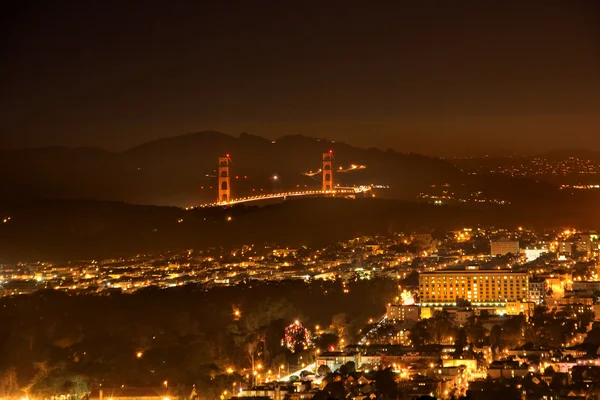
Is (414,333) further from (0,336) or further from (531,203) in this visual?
(531,203)

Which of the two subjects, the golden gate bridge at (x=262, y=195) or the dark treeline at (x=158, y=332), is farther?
the golden gate bridge at (x=262, y=195)

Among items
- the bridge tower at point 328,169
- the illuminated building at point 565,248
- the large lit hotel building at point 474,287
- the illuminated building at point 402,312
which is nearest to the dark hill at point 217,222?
the bridge tower at point 328,169

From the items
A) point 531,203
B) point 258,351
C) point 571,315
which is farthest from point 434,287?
point 531,203

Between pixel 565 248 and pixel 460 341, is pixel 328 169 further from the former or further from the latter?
pixel 460 341

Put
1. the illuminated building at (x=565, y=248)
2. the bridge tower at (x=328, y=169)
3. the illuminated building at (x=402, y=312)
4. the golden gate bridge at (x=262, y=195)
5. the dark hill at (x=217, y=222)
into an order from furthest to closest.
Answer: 1. the bridge tower at (x=328, y=169)
2. the golden gate bridge at (x=262, y=195)
3. the illuminated building at (x=565, y=248)
4. the dark hill at (x=217, y=222)
5. the illuminated building at (x=402, y=312)

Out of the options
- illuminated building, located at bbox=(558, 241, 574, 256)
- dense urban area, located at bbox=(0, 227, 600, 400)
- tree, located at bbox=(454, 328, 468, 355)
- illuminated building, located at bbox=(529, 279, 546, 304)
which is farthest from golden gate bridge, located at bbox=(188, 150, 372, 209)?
tree, located at bbox=(454, 328, 468, 355)

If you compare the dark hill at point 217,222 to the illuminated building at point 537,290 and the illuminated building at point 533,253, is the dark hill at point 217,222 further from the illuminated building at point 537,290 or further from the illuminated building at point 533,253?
the illuminated building at point 537,290
